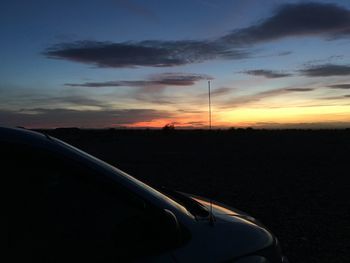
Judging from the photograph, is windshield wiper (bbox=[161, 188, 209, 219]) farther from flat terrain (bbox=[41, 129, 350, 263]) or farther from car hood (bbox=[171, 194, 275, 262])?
flat terrain (bbox=[41, 129, 350, 263])

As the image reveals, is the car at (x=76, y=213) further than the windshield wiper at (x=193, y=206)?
No

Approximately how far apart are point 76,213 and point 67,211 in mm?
47

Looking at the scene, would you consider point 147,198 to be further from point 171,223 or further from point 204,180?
point 204,180

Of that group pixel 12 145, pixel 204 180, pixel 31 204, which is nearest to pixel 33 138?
pixel 12 145

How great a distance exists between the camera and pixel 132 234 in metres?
2.46

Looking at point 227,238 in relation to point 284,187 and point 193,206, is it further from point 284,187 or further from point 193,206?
point 284,187

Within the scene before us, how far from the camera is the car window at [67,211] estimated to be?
2.36 m

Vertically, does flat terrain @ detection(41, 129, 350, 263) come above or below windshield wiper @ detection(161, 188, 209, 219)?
below

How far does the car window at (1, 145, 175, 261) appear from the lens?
7.73ft

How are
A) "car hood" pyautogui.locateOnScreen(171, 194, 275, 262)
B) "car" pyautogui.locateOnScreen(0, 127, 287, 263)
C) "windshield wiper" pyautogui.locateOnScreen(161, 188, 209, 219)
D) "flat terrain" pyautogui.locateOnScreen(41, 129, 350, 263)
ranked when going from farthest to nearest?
"flat terrain" pyautogui.locateOnScreen(41, 129, 350, 263)
"windshield wiper" pyautogui.locateOnScreen(161, 188, 209, 219)
"car hood" pyautogui.locateOnScreen(171, 194, 275, 262)
"car" pyautogui.locateOnScreen(0, 127, 287, 263)

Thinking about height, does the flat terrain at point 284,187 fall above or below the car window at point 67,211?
below

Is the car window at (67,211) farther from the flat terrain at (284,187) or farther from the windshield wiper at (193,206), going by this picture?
the flat terrain at (284,187)

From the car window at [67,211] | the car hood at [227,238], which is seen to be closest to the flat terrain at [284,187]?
the car hood at [227,238]

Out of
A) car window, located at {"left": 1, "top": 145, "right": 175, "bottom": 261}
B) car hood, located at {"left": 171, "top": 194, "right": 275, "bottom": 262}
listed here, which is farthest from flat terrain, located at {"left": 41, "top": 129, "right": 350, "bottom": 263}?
car window, located at {"left": 1, "top": 145, "right": 175, "bottom": 261}
